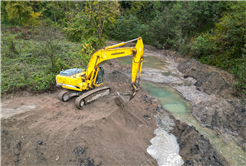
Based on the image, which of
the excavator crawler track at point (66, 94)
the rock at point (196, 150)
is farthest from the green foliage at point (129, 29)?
the rock at point (196, 150)

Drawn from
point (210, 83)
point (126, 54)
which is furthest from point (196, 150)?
point (210, 83)

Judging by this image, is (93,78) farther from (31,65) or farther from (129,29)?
(129,29)

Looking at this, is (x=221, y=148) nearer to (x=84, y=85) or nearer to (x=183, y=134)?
(x=183, y=134)

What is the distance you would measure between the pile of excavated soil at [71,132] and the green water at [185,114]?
1970 mm

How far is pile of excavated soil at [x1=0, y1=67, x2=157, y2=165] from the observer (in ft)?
14.3

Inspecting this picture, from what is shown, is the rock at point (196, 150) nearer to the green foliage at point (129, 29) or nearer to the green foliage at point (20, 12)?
the green foliage at point (20, 12)

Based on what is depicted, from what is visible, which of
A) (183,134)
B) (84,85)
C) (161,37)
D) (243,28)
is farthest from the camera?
(161,37)

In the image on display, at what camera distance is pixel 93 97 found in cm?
721

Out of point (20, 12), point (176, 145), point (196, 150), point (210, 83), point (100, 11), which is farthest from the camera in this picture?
point (20, 12)

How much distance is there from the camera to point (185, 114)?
790 cm

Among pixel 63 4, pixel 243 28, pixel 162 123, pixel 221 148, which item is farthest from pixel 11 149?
pixel 63 4

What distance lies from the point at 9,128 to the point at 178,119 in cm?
713

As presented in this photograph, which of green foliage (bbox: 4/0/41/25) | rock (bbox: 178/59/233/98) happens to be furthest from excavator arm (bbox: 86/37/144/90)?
green foliage (bbox: 4/0/41/25)

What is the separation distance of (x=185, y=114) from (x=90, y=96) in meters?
5.17
